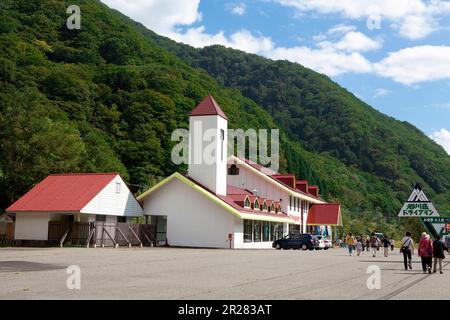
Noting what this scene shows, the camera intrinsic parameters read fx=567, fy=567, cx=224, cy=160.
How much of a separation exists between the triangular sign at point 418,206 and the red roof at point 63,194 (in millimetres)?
21143

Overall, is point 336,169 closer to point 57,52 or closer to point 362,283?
point 57,52

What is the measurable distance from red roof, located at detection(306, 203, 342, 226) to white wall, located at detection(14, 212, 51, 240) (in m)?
36.6

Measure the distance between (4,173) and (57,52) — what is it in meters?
49.1

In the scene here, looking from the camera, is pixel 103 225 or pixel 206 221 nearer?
pixel 103 225

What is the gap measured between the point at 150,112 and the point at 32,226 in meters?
48.8

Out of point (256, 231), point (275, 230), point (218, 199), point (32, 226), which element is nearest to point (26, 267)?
point (32, 226)

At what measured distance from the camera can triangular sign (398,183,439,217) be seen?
1048 inches

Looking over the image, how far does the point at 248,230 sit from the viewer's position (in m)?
47.9

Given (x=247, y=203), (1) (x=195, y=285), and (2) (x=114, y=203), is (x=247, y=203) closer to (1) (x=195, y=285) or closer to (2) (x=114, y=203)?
(2) (x=114, y=203)

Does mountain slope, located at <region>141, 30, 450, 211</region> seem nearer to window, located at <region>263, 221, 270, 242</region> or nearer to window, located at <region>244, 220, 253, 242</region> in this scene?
window, located at <region>263, 221, 270, 242</region>

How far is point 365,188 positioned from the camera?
122 meters
